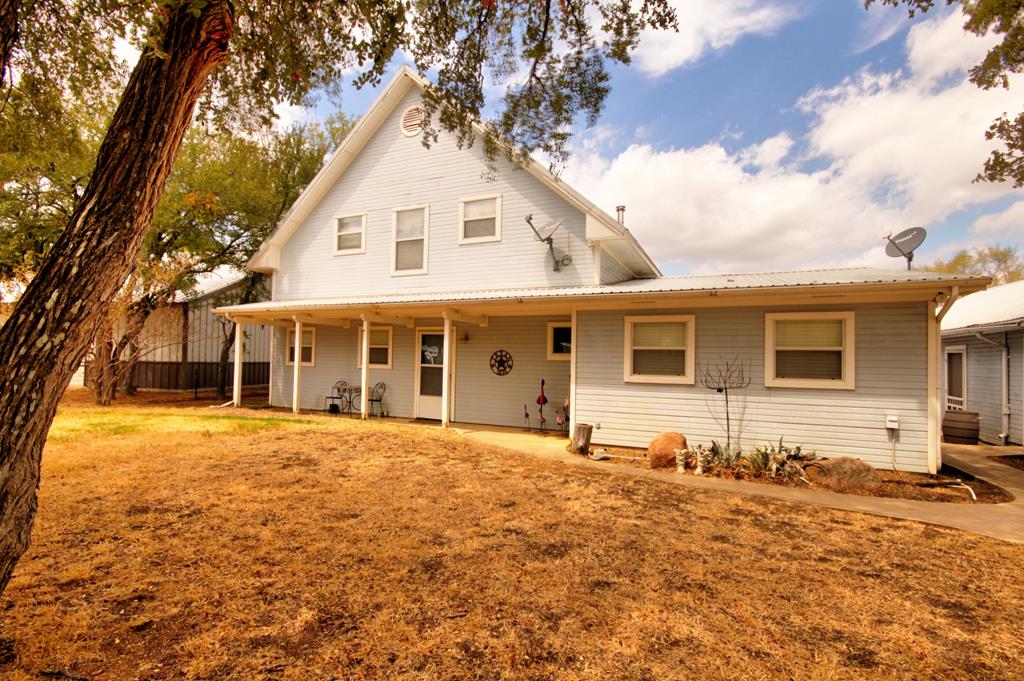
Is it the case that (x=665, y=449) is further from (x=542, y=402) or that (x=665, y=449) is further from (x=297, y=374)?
(x=297, y=374)

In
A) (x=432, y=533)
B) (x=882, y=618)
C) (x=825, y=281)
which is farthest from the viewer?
(x=825, y=281)

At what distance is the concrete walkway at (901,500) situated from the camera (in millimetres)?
5488

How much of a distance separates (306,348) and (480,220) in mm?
6860

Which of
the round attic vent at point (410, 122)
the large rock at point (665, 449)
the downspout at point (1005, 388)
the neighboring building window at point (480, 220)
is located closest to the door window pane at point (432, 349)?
the neighboring building window at point (480, 220)

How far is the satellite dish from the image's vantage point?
33.0 ft

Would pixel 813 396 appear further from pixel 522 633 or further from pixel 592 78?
pixel 522 633

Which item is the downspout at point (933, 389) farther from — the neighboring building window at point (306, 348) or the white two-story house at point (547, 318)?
the neighboring building window at point (306, 348)

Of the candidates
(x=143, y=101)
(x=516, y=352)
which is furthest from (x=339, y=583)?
(x=516, y=352)

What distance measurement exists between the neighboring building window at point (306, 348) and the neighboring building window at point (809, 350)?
38.7 ft

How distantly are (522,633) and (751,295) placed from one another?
6.92 meters

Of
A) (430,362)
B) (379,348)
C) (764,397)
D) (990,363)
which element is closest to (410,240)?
(379,348)

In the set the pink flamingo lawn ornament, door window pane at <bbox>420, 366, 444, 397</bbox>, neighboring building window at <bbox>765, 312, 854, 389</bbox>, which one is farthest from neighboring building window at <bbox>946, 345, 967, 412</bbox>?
door window pane at <bbox>420, 366, 444, 397</bbox>

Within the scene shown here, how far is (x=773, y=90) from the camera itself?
1258 centimetres

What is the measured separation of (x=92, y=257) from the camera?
2.54m
